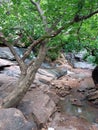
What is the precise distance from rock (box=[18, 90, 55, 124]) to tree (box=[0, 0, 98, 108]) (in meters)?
→ 0.59

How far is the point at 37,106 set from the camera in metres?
8.72

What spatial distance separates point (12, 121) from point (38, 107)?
2.03 meters

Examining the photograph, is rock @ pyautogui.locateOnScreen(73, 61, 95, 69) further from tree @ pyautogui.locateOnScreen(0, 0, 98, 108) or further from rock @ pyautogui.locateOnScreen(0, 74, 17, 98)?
tree @ pyautogui.locateOnScreen(0, 0, 98, 108)

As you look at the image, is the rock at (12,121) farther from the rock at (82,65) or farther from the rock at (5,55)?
the rock at (82,65)

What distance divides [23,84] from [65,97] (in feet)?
15.8

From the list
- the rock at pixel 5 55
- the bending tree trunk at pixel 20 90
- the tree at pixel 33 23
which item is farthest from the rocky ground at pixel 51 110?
the rock at pixel 5 55

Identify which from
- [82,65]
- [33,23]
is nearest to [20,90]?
[33,23]

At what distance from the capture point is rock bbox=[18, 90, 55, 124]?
317 inches

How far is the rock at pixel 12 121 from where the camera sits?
6.58 meters

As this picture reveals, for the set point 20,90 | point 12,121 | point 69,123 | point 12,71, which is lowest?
point 69,123

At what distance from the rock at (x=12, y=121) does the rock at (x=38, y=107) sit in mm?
832

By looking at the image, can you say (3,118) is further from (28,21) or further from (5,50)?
(5,50)

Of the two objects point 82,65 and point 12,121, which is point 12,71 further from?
point 82,65

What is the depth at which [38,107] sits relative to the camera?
866 centimetres
